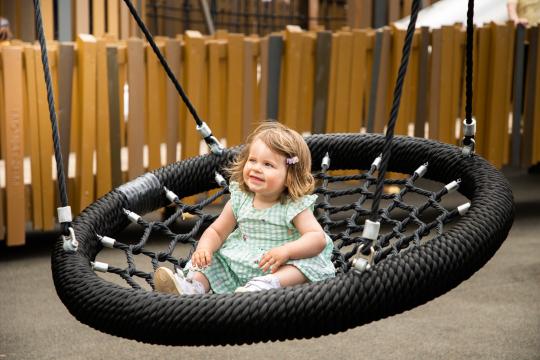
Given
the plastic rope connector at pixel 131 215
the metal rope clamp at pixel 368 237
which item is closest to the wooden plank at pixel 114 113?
the plastic rope connector at pixel 131 215

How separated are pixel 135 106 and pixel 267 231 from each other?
92.5 inches

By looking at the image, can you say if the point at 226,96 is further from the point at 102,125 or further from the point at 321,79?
the point at 102,125

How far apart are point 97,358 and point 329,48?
230 cm

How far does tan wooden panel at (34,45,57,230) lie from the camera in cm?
450

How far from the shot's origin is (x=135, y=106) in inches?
189

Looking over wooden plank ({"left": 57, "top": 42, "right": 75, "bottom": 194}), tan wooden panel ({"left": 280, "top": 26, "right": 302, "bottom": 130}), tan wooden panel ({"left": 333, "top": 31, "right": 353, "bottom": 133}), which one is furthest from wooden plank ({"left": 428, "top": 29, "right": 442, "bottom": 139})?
wooden plank ({"left": 57, "top": 42, "right": 75, "bottom": 194})

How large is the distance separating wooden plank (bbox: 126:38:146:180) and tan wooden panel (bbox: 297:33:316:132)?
2.85 feet

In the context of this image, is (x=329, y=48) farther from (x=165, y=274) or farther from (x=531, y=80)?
(x=165, y=274)

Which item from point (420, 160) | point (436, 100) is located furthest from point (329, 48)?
point (420, 160)

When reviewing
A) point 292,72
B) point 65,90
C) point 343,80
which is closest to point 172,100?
point 65,90

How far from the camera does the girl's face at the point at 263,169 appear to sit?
2.50 m

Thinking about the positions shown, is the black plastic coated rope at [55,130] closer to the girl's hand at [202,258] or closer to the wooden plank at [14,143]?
the girl's hand at [202,258]

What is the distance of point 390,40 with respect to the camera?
17.5 ft

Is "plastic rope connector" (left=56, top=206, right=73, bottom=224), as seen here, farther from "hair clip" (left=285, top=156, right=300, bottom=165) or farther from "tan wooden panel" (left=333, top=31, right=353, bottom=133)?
"tan wooden panel" (left=333, top=31, right=353, bottom=133)
